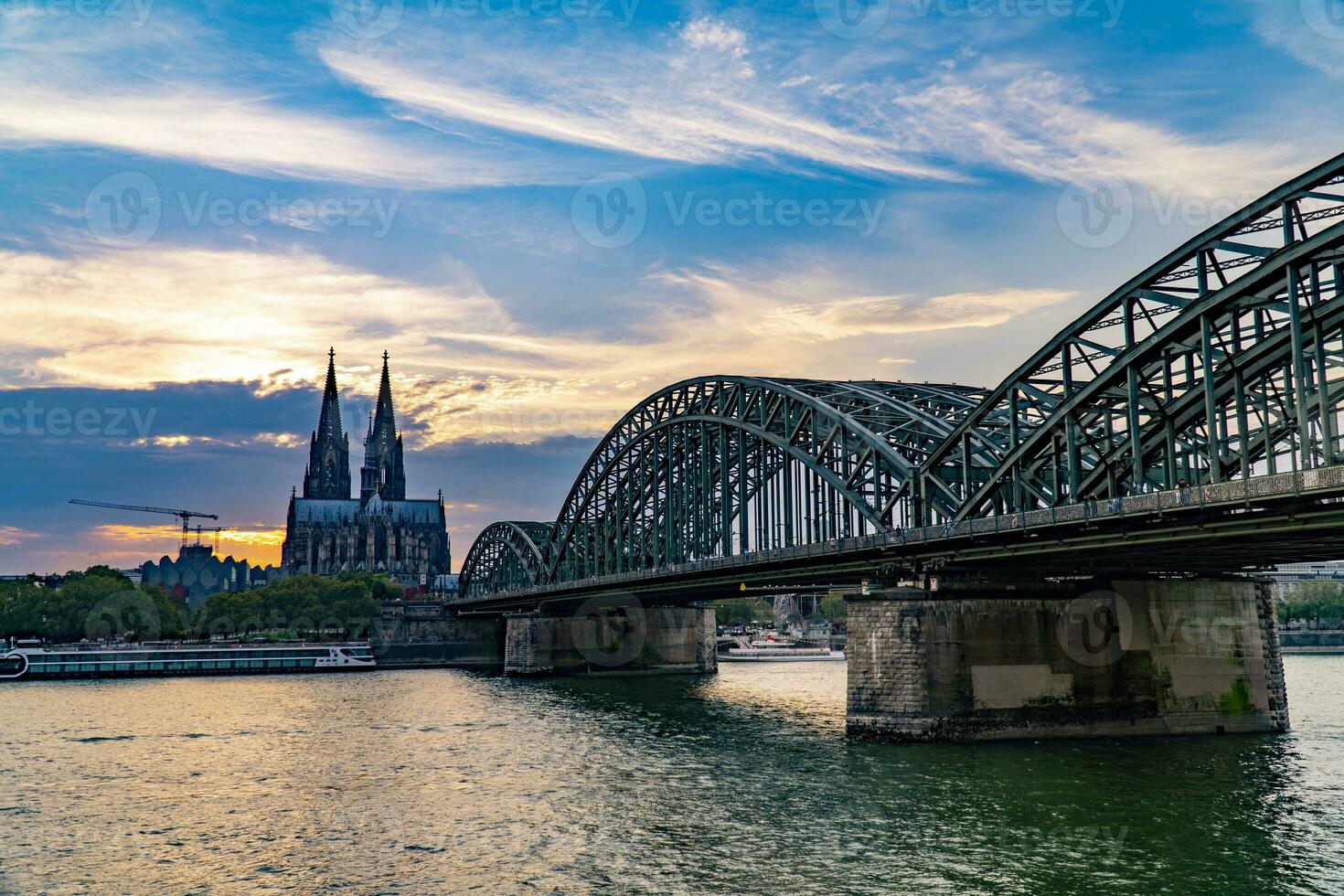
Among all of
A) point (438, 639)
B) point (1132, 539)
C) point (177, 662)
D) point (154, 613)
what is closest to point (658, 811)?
point (1132, 539)

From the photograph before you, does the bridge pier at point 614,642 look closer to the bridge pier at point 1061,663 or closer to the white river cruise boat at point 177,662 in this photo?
the white river cruise boat at point 177,662

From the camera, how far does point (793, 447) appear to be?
78000 millimetres

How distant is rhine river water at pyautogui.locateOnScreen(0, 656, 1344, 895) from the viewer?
33000 millimetres

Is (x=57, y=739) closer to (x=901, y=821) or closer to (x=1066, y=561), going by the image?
(x=901, y=821)

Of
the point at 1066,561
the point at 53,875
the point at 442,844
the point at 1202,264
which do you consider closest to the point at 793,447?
the point at 1066,561

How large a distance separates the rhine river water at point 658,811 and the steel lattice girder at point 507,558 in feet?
285

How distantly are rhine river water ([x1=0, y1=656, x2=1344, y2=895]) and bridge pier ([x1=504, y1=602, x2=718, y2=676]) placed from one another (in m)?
49.8

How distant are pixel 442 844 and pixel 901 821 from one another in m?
15.6

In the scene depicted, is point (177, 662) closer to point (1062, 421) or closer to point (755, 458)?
point (755, 458)

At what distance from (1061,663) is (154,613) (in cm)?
15921

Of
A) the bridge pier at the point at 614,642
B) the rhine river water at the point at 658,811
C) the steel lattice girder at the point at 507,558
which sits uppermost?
the steel lattice girder at the point at 507,558

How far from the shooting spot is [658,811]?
139ft

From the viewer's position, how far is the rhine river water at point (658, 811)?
33000mm

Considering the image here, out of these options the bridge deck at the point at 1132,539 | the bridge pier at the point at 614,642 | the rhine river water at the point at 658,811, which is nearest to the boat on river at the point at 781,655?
the bridge pier at the point at 614,642
